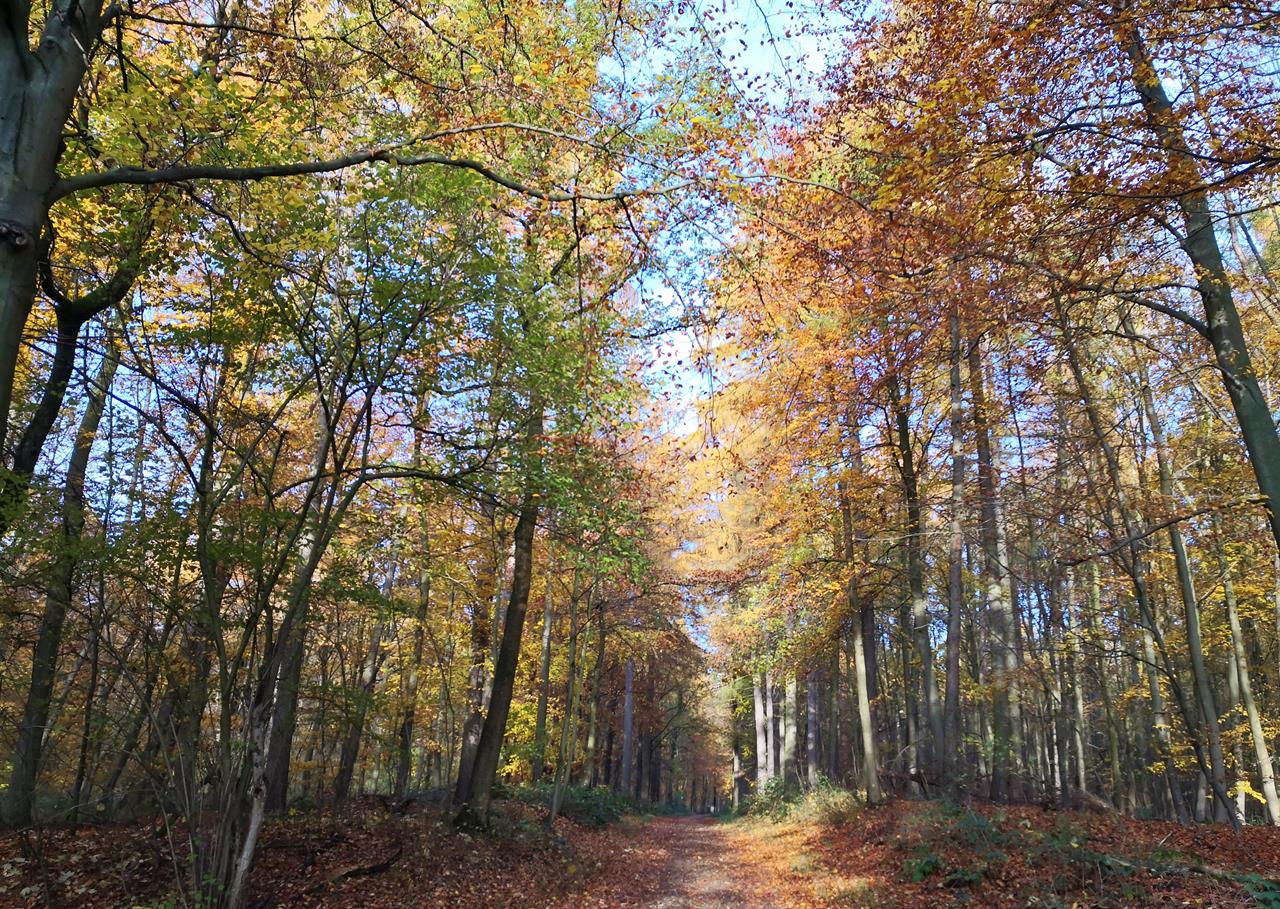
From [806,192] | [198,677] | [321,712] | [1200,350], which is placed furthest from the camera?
[1200,350]

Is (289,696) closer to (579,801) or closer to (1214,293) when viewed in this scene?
(579,801)

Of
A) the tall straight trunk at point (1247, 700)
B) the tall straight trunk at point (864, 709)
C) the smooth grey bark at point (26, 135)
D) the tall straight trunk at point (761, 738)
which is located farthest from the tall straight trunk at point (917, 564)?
the smooth grey bark at point (26, 135)

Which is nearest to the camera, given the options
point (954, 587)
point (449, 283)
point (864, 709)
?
point (449, 283)

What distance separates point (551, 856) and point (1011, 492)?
31.7 ft

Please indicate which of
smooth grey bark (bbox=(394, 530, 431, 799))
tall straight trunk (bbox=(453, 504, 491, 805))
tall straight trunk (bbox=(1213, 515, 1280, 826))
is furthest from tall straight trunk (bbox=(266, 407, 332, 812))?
tall straight trunk (bbox=(1213, 515, 1280, 826))

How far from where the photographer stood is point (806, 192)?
6.10 metres

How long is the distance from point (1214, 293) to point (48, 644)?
1206 centimetres

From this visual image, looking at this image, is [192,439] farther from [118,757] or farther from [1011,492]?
[1011,492]

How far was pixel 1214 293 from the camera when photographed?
7008 mm

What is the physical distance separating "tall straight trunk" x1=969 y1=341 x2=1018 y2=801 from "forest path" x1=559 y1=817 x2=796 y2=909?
4212mm

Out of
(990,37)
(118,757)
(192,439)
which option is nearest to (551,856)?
(118,757)

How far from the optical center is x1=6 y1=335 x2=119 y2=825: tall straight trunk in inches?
204

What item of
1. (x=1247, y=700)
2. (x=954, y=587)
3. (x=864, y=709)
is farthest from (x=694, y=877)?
(x=1247, y=700)

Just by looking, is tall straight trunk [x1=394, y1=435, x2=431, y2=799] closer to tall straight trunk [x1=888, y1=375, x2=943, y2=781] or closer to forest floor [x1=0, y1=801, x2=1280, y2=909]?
forest floor [x1=0, y1=801, x2=1280, y2=909]
